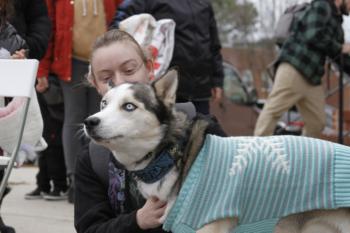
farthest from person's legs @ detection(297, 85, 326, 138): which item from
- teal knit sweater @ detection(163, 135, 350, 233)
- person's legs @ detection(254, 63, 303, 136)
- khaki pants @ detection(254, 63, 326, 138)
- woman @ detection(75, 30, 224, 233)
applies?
teal knit sweater @ detection(163, 135, 350, 233)

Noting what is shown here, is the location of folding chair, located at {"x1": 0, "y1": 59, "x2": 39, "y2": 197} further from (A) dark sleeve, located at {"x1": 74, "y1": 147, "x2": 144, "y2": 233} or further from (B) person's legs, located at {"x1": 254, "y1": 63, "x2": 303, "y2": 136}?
(B) person's legs, located at {"x1": 254, "y1": 63, "x2": 303, "y2": 136}

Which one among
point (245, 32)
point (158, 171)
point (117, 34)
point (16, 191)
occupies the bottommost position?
point (245, 32)

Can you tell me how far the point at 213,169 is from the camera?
8.37 feet

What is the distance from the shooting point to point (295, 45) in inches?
263

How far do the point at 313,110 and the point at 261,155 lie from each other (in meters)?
4.38

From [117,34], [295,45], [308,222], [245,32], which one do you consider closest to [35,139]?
[117,34]

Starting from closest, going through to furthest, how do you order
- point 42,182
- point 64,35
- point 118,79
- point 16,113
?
point 118,79, point 16,113, point 64,35, point 42,182

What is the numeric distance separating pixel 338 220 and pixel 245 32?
22.9 meters

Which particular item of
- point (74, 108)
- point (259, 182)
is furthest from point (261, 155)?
point (74, 108)

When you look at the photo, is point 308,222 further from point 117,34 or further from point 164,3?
point 164,3

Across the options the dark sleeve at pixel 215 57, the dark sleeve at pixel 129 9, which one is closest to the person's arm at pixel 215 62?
the dark sleeve at pixel 215 57

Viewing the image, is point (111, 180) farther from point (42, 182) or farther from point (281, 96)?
point (281, 96)

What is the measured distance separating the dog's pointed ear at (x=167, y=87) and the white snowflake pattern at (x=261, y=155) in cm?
32

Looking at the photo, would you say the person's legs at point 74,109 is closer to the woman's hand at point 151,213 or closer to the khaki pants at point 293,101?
the khaki pants at point 293,101
